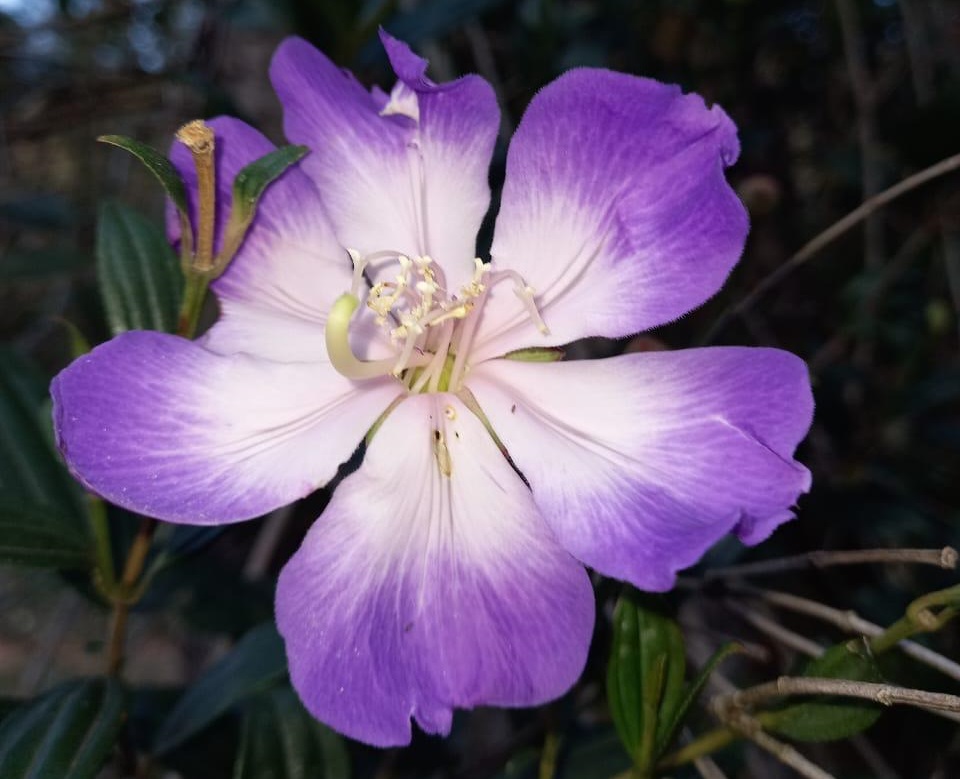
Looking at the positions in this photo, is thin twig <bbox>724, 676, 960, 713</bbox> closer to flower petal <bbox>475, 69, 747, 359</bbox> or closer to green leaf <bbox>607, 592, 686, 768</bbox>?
green leaf <bbox>607, 592, 686, 768</bbox>

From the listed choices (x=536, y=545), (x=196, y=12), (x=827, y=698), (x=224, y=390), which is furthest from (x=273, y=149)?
(x=196, y=12)

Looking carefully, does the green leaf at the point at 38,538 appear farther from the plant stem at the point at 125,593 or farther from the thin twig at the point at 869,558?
the thin twig at the point at 869,558

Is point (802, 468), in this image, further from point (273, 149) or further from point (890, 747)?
point (890, 747)

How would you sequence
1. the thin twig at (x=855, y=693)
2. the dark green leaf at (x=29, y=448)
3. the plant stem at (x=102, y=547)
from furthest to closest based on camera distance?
the dark green leaf at (x=29, y=448) < the plant stem at (x=102, y=547) < the thin twig at (x=855, y=693)

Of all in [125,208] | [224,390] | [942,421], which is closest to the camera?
[224,390]

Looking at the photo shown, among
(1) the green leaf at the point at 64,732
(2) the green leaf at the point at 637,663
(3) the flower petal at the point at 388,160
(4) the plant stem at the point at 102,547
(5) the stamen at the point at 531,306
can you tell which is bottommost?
(1) the green leaf at the point at 64,732

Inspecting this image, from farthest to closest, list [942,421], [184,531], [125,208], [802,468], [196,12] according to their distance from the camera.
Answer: [196,12], [942,421], [125,208], [184,531], [802,468]

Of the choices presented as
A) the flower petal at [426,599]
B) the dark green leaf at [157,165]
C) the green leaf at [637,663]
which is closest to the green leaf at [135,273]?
the dark green leaf at [157,165]
